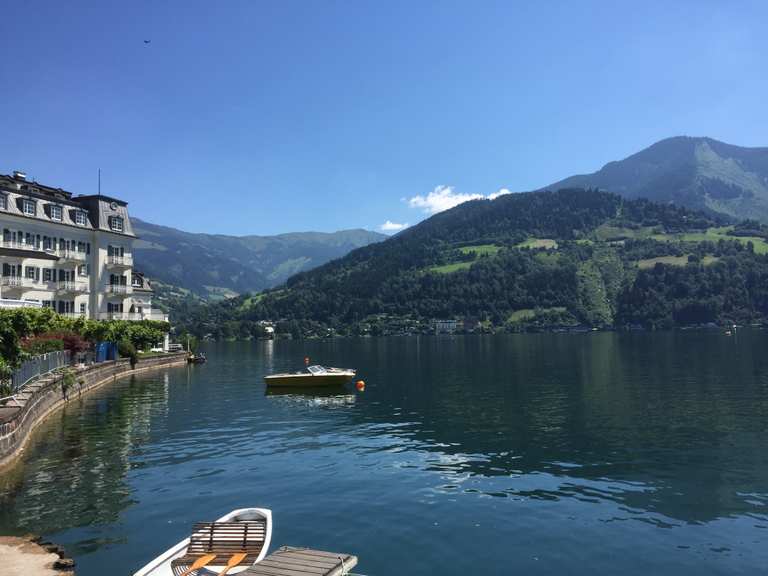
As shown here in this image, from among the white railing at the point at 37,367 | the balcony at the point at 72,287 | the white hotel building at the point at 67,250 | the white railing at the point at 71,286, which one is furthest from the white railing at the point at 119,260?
the white railing at the point at 37,367

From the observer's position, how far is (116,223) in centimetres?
9250

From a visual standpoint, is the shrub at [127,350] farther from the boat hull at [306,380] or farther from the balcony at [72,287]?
the boat hull at [306,380]

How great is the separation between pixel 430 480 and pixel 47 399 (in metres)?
34.3

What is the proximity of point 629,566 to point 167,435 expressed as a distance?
1261 inches

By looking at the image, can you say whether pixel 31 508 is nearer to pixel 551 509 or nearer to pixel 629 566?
pixel 551 509

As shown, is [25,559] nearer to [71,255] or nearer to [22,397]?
[22,397]

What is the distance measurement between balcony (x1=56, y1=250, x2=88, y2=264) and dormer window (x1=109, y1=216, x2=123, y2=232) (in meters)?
7.58

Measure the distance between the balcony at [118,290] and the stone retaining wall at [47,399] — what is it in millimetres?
11836

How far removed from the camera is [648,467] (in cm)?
2984

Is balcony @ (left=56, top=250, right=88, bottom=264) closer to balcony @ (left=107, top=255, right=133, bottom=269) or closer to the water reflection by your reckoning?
balcony @ (left=107, top=255, right=133, bottom=269)

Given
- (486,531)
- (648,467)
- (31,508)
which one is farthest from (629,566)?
(31,508)

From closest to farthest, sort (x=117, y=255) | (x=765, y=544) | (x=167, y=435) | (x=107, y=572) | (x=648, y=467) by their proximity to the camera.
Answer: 1. (x=107, y=572)
2. (x=765, y=544)
3. (x=648, y=467)
4. (x=167, y=435)
5. (x=117, y=255)

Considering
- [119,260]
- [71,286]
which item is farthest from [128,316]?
[71,286]

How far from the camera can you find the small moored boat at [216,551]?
1494cm
